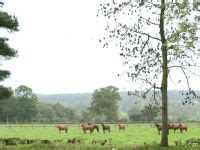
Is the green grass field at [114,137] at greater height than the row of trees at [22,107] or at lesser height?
lesser

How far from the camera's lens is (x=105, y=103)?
145375 mm

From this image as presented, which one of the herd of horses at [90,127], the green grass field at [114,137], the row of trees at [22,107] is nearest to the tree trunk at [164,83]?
the green grass field at [114,137]

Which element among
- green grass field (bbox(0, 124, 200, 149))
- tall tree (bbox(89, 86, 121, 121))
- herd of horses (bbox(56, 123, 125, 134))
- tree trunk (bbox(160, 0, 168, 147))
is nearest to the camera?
tree trunk (bbox(160, 0, 168, 147))

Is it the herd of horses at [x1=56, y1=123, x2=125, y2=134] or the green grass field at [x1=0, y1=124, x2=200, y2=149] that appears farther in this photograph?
the herd of horses at [x1=56, y1=123, x2=125, y2=134]

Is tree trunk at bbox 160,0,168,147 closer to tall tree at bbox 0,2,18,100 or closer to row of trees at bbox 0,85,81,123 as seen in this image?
tall tree at bbox 0,2,18,100

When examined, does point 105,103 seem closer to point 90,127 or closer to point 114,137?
point 90,127

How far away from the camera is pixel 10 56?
32594 millimetres

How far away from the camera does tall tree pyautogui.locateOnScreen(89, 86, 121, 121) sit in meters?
146

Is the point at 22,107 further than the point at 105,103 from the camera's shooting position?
Yes

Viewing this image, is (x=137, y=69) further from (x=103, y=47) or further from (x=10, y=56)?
(x=10, y=56)

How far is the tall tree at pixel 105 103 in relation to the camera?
14550 cm

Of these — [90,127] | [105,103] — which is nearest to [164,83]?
[90,127]

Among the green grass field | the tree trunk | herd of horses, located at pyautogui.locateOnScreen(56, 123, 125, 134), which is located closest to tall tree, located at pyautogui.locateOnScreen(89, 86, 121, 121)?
herd of horses, located at pyautogui.locateOnScreen(56, 123, 125, 134)

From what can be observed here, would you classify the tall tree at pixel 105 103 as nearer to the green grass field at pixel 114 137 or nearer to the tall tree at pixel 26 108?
the tall tree at pixel 26 108
